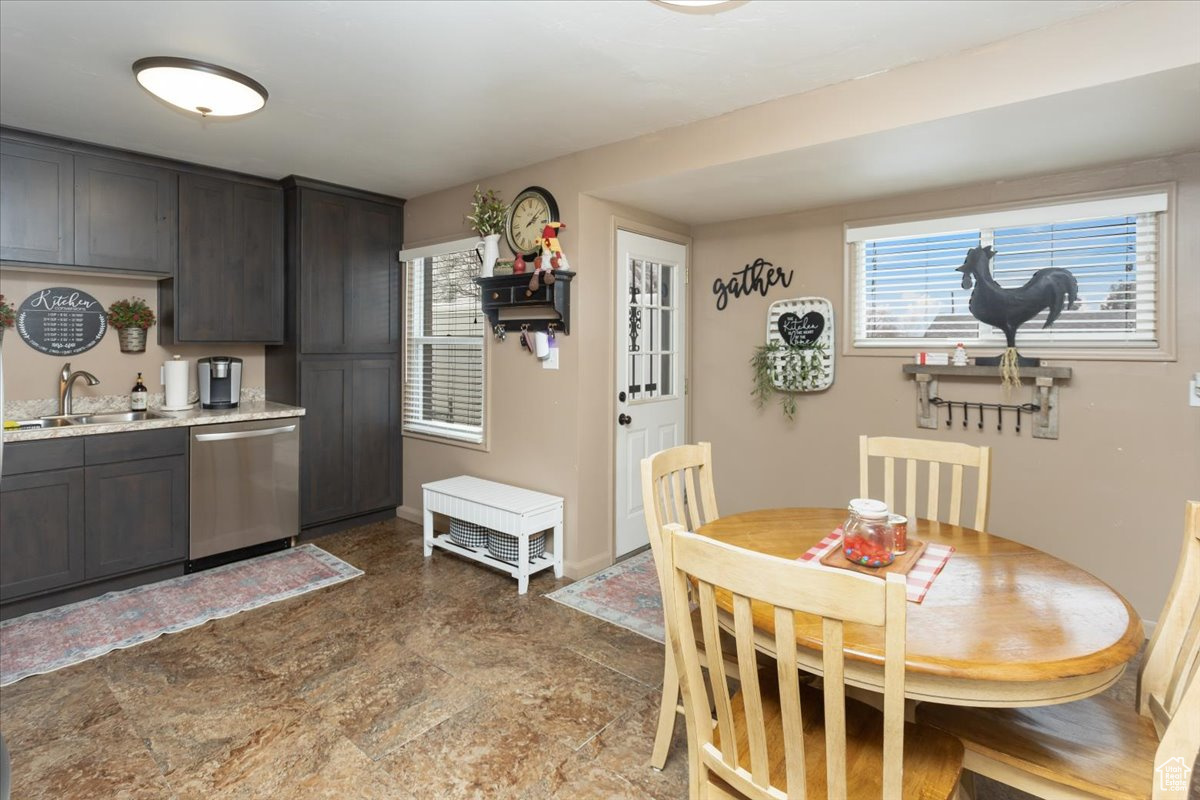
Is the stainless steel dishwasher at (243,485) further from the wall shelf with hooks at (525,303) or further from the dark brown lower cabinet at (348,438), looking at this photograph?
the wall shelf with hooks at (525,303)

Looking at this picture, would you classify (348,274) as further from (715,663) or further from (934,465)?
(715,663)

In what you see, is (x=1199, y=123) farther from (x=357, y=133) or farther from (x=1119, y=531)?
(x=357, y=133)

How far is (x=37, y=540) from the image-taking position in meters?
3.18

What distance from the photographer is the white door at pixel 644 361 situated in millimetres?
3955

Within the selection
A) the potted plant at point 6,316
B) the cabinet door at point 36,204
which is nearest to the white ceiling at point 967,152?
the cabinet door at point 36,204

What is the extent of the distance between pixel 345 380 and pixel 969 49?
408 cm

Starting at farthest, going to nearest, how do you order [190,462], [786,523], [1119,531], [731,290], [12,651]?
[731,290] < [190,462] < [1119,531] < [12,651] < [786,523]

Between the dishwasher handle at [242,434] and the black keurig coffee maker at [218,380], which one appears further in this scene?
the black keurig coffee maker at [218,380]

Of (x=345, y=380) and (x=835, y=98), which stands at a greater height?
(x=835, y=98)

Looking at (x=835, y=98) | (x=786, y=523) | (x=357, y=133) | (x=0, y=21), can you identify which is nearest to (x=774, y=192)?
(x=835, y=98)

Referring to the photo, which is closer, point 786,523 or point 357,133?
point 786,523

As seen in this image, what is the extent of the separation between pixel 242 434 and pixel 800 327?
3.52m

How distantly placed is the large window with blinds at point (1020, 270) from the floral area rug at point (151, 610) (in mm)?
3541

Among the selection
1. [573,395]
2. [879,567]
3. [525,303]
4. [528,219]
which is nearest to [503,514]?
[573,395]
